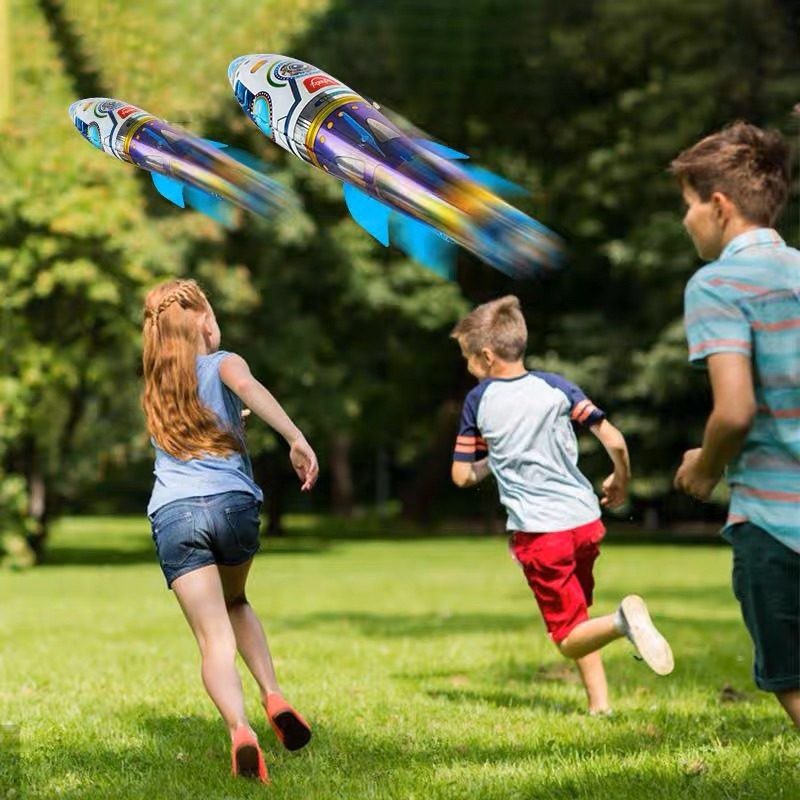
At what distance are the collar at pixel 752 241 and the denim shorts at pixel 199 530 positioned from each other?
2136 mm

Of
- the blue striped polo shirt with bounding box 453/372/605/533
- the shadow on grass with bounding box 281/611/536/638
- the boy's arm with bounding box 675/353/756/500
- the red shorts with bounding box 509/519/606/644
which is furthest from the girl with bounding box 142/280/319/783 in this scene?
the shadow on grass with bounding box 281/611/536/638

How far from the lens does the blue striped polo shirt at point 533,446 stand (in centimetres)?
651

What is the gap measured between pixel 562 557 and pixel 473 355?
1.02 meters

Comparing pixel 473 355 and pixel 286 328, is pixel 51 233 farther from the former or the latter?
pixel 473 355

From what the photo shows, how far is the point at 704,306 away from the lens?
3918mm

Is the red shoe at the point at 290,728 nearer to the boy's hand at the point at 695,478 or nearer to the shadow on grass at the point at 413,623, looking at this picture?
the boy's hand at the point at 695,478

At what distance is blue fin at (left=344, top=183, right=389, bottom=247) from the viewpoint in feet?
16.8

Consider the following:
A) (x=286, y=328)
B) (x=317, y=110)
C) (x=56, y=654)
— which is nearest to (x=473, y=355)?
(x=317, y=110)

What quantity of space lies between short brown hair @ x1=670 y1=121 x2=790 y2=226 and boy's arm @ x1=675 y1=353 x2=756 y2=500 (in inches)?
19.3

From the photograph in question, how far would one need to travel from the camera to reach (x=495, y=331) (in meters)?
6.58

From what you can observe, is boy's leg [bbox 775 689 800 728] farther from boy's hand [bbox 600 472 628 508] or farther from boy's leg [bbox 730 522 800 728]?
boy's hand [bbox 600 472 628 508]

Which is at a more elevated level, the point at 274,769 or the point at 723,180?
the point at 723,180

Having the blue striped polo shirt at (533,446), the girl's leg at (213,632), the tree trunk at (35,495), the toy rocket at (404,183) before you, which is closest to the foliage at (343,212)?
the tree trunk at (35,495)

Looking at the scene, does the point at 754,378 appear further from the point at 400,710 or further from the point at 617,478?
the point at 400,710
